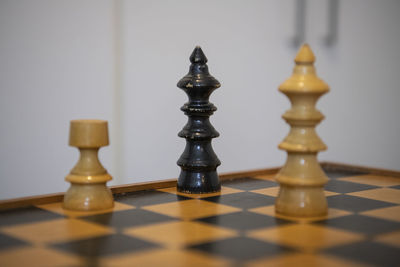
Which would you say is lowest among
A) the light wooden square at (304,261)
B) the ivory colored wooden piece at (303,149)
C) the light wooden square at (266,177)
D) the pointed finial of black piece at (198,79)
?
the light wooden square at (266,177)

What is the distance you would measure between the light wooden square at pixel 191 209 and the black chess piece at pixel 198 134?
96 mm

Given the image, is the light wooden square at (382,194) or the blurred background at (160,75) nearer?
the light wooden square at (382,194)

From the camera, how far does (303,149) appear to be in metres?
1.08

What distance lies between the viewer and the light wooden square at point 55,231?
0.91 metres

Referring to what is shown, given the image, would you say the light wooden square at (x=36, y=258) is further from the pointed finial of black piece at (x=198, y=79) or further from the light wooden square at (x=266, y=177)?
the light wooden square at (x=266, y=177)

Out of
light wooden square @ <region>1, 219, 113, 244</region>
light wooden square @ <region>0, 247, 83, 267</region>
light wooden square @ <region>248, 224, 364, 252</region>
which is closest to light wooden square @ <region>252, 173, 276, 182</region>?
light wooden square @ <region>248, 224, 364, 252</region>

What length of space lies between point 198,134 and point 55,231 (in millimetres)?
444

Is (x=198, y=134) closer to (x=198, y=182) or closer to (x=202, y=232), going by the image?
(x=198, y=182)

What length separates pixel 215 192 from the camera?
51.8 inches

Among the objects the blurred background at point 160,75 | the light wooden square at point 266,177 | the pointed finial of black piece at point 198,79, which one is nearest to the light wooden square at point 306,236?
the pointed finial of black piece at point 198,79

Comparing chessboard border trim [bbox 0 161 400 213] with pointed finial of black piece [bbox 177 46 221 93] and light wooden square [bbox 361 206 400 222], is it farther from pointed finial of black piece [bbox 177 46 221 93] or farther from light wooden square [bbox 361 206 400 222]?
light wooden square [bbox 361 206 400 222]

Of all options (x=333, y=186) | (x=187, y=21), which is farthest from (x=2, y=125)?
(x=333, y=186)

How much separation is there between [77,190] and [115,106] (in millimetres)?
1371

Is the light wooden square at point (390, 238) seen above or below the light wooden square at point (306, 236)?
below
